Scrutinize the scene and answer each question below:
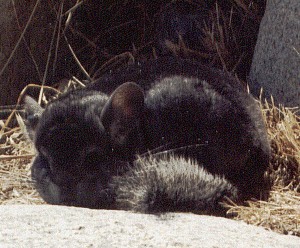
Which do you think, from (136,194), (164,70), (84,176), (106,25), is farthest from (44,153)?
(106,25)

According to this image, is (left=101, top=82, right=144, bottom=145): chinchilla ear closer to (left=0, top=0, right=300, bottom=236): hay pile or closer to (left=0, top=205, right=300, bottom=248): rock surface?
(left=0, top=0, right=300, bottom=236): hay pile

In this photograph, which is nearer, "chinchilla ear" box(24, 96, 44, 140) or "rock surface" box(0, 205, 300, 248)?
"rock surface" box(0, 205, 300, 248)

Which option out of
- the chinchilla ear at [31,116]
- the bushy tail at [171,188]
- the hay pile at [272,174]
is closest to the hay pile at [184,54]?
the hay pile at [272,174]

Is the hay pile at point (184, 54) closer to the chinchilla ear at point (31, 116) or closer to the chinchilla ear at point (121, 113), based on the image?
the chinchilla ear at point (31, 116)

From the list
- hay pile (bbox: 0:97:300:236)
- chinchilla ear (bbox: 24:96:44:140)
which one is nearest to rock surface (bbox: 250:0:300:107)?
hay pile (bbox: 0:97:300:236)

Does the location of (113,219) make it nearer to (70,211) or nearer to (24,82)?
(70,211)

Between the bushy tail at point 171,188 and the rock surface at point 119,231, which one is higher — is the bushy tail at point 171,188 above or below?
below

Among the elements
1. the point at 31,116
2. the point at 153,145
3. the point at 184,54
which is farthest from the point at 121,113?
the point at 184,54
